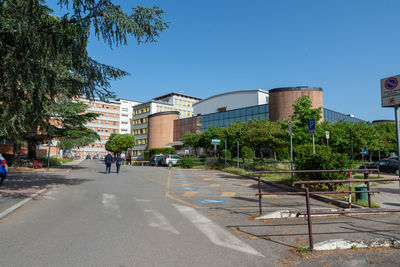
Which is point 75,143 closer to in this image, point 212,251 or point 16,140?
point 16,140

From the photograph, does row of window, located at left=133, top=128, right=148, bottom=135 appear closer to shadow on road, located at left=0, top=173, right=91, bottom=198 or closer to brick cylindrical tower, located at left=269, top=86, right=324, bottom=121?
brick cylindrical tower, located at left=269, top=86, right=324, bottom=121

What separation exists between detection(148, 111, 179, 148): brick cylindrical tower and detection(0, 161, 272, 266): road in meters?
67.3

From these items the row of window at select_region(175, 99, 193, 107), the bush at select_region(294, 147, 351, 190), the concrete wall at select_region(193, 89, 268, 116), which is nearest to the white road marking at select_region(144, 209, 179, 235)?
the bush at select_region(294, 147, 351, 190)

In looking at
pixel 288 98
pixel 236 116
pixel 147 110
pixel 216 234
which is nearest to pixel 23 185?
pixel 216 234

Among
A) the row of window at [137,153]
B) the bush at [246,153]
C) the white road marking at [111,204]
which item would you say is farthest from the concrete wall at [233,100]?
the white road marking at [111,204]

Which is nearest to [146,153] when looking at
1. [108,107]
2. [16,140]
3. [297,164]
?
[108,107]

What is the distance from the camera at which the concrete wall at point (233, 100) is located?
2353 inches

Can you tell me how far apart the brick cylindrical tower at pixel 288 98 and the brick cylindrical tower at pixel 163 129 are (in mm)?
33930

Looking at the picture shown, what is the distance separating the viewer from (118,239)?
5.04m

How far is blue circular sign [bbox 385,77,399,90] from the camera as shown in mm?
7070

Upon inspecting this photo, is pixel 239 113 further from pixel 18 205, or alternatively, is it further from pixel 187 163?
pixel 18 205

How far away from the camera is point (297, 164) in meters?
12.1

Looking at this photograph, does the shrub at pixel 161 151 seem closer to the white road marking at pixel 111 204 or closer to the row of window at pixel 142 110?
the row of window at pixel 142 110

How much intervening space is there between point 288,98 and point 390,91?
133ft
